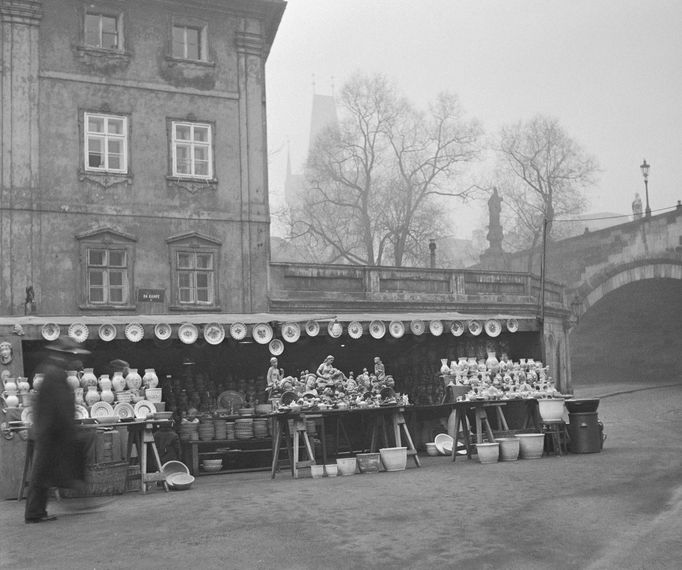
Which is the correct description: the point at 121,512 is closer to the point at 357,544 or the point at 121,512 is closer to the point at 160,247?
the point at 357,544

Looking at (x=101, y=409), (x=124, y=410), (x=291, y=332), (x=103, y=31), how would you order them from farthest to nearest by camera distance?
(x=103, y=31), (x=291, y=332), (x=124, y=410), (x=101, y=409)

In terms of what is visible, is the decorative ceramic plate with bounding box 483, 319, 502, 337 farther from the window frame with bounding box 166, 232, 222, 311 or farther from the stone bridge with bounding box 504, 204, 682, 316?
the stone bridge with bounding box 504, 204, 682, 316

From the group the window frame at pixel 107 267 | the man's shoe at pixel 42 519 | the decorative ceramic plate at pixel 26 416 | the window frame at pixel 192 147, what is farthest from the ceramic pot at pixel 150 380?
the window frame at pixel 192 147

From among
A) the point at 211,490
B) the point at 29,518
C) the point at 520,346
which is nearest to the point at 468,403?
the point at 520,346

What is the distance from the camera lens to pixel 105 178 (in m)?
21.1

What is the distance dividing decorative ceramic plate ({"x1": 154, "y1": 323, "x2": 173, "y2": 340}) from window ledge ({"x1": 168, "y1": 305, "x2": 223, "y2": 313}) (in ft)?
20.6

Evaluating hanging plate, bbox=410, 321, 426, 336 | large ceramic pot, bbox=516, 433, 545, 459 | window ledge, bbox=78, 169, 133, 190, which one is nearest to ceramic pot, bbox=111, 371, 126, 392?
hanging plate, bbox=410, 321, 426, 336

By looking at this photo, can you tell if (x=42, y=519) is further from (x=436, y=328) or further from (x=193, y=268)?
(x=193, y=268)

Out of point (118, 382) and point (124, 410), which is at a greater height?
point (118, 382)

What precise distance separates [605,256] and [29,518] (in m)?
29.2

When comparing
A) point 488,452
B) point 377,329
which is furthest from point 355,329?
point 488,452

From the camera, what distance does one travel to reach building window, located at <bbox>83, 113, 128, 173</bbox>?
2108 cm

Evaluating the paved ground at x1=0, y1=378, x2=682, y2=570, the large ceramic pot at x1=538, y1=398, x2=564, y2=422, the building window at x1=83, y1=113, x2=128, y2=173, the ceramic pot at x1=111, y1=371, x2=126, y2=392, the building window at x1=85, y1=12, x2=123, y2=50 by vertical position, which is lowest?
the paved ground at x1=0, y1=378, x2=682, y2=570

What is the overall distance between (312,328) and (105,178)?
26.1ft
